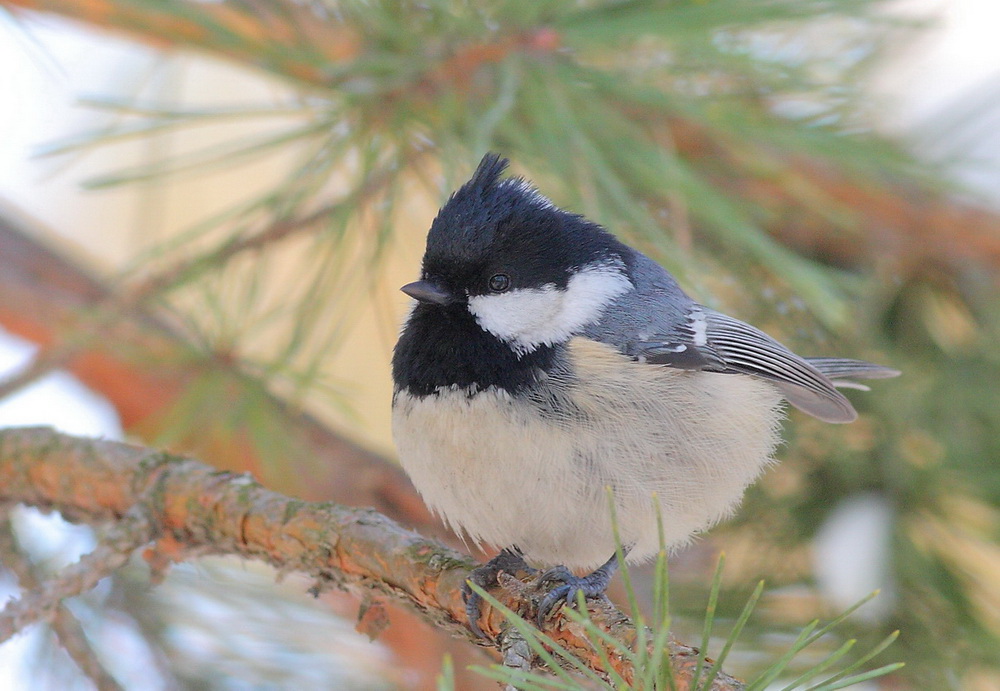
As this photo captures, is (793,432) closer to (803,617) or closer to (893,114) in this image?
(803,617)

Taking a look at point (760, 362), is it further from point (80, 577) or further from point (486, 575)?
point (80, 577)

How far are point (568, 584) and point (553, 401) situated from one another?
0.18 meters

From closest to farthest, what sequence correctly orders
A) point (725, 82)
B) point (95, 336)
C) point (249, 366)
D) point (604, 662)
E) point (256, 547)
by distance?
point (604, 662) → point (256, 547) → point (95, 336) → point (249, 366) → point (725, 82)

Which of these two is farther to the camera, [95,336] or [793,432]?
[793,432]

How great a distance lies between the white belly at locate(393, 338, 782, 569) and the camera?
92 cm

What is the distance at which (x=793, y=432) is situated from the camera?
4.61ft

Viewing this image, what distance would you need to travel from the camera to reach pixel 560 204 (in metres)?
1.20

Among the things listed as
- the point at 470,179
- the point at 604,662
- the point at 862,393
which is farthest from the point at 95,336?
the point at 862,393

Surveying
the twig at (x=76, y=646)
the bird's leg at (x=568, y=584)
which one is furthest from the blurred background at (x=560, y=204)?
the bird's leg at (x=568, y=584)

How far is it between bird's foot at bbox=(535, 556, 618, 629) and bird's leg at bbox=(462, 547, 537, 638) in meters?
0.05

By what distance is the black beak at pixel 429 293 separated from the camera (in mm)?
999

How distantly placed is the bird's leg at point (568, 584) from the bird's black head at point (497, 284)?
0.69ft


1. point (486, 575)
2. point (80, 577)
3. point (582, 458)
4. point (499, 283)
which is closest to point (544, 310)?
point (499, 283)

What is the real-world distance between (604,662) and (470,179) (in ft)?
1.96
